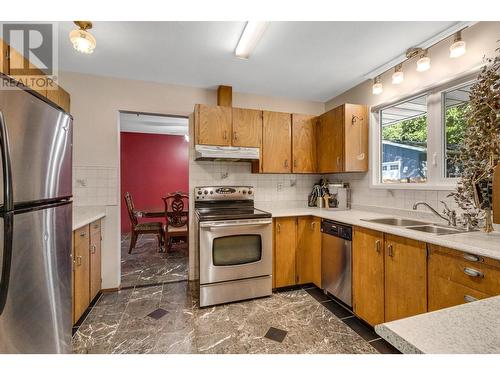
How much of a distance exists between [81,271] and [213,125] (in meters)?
1.90

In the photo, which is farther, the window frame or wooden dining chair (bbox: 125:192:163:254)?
wooden dining chair (bbox: 125:192:163:254)

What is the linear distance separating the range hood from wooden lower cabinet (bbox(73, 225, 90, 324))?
1300mm

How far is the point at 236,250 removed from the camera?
94.3 inches

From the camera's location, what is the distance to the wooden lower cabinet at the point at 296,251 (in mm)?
2592

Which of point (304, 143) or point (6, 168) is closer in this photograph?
point (6, 168)

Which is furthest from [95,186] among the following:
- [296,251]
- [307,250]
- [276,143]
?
[307,250]

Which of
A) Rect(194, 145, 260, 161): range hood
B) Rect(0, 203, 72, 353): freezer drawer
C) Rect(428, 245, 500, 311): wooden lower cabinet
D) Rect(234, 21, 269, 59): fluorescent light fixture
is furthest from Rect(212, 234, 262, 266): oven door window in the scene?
Rect(234, 21, 269, 59): fluorescent light fixture

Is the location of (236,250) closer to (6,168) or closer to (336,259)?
(336,259)

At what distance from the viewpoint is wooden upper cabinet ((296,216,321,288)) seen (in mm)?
2645

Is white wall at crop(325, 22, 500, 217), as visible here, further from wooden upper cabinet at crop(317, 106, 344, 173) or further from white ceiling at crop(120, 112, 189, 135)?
white ceiling at crop(120, 112, 189, 135)

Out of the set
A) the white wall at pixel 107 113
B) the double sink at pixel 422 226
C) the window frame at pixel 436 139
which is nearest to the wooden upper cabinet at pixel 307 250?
the double sink at pixel 422 226

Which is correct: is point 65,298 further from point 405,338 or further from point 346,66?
point 346,66

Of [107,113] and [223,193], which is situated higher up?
[107,113]
